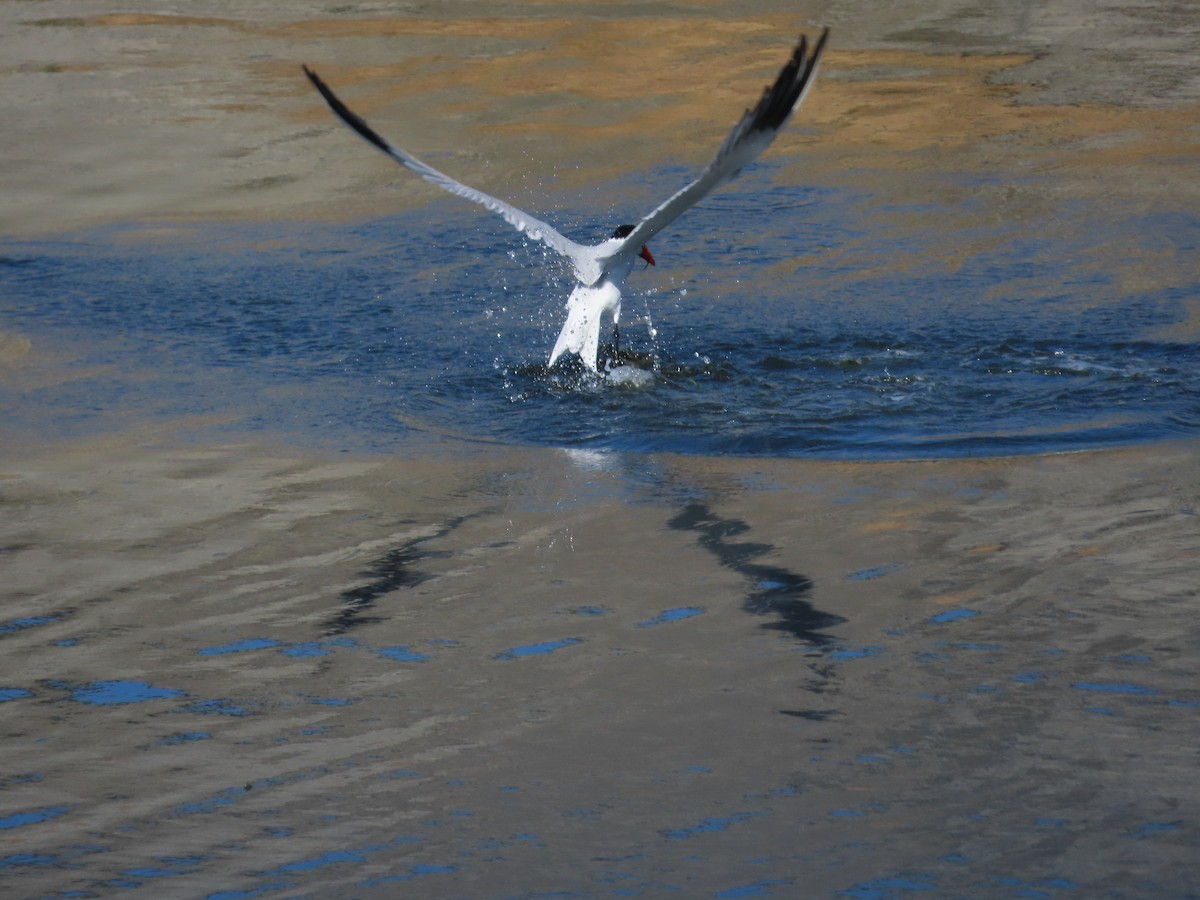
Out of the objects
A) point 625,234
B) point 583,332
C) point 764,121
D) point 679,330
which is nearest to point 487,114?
point 679,330

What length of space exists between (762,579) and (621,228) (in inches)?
132

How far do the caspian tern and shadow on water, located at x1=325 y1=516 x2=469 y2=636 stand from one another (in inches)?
73.1

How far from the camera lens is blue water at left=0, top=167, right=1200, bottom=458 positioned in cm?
739

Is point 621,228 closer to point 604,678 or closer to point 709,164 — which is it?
point 709,164

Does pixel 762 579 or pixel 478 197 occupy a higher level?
pixel 478 197

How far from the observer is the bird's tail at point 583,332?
8.34m

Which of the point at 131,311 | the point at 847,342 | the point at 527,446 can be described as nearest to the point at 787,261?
the point at 847,342

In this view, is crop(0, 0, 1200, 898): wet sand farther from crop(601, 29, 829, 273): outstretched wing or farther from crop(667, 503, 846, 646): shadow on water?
crop(601, 29, 829, 273): outstretched wing

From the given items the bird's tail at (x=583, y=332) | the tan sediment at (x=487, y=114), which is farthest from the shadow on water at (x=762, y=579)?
the tan sediment at (x=487, y=114)

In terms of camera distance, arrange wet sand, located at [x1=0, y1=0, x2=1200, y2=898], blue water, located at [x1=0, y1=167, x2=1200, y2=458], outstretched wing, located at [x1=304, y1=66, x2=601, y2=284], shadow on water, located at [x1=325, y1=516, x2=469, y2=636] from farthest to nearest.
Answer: outstretched wing, located at [x1=304, y1=66, x2=601, y2=284] < blue water, located at [x1=0, y1=167, x2=1200, y2=458] < shadow on water, located at [x1=325, y1=516, x2=469, y2=636] < wet sand, located at [x1=0, y1=0, x2=1200, y2=898]

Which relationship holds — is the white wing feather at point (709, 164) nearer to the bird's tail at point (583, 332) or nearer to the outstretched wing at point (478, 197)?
the outstretched wing at point (478, 197)

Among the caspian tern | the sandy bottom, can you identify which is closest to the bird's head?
the caspian tern

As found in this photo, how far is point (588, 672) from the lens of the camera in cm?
485

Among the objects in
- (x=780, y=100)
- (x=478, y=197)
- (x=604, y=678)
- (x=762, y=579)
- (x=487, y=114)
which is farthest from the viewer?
(x=487, y=114)
